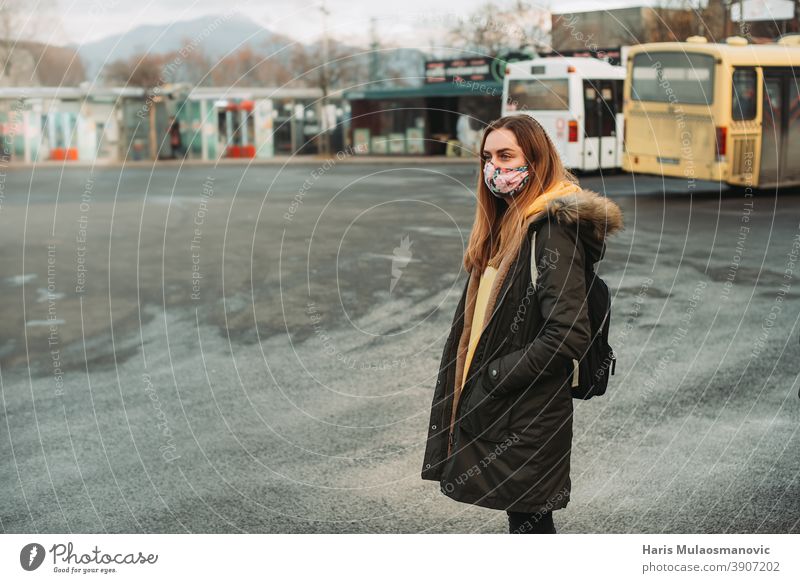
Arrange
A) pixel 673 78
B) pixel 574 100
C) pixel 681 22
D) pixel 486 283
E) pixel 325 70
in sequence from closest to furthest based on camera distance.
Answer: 1. pixel 486 283
2. pixel 673 78
3. pixel 574 100
4. pixel 681 22
5. pixel 325 70

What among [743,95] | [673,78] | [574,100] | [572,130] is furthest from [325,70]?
[743,95]

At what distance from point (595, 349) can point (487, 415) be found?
0.41 meters

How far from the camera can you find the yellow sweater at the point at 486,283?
10.5 ft

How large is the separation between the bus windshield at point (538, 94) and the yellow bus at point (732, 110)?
4.06 m

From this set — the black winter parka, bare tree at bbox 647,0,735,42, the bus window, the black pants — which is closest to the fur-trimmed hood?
the black winter parka

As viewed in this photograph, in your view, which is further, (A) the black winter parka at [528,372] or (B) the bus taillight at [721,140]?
(B) the bus taillight at [721,140]

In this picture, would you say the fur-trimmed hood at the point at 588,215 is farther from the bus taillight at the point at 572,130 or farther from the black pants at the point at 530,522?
the bus taillight at the point at 572,130

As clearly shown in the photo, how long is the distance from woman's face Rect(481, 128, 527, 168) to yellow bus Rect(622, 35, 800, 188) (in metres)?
15.6

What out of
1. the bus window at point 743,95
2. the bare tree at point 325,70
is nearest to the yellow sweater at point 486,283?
the bus window at point 743,95

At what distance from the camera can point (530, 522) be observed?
350cm

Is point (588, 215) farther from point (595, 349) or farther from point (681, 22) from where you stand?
point (681, 22)
